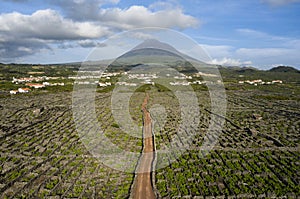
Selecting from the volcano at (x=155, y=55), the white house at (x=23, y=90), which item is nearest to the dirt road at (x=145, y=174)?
the volcano at (x=155, y=55)

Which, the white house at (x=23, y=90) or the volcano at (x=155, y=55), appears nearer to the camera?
the volcano at (x=155, y=55)

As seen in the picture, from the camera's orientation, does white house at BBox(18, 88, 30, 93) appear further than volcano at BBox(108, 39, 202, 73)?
Yes

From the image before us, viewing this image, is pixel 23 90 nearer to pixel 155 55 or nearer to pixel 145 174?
pixel 155 55

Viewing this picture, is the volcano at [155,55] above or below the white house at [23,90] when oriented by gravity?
above

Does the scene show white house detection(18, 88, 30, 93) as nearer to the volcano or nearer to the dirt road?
the volcano

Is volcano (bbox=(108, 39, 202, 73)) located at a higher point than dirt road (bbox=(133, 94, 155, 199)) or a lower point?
higher

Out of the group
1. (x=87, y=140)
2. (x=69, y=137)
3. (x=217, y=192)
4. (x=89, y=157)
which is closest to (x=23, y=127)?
(x=69, y=137)

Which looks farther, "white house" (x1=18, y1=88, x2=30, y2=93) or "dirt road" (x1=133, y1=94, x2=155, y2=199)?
"white house" (x1=18, y1=88, x2=30, y2=93)

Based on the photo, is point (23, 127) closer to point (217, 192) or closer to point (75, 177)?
point (75, 177)

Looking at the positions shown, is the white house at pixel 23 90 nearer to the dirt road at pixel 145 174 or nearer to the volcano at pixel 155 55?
the volcano at pixel 155 55

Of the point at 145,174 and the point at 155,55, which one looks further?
the point at 155,55

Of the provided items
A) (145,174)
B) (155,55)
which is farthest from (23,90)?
(145,174)

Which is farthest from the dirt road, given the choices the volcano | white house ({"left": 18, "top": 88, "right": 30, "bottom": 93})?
white house ({"left": 18, "top": 88, "right": 30, "bottom": 93})
